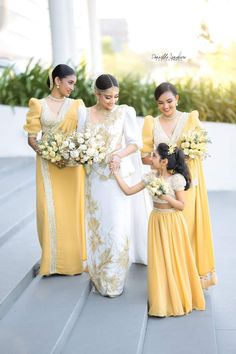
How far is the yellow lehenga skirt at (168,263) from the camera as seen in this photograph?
5.01 meters

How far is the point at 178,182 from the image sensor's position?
4.96 m

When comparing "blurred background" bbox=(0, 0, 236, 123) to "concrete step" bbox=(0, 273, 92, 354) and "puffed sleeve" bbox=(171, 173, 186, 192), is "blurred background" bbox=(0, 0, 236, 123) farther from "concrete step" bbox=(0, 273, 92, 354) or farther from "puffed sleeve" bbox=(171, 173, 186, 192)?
"concrete step" bbox=(0, 273, 92, 354)

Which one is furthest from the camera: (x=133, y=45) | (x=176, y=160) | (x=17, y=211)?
(x=133, y=45)

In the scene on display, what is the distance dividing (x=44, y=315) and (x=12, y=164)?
5221 millimetres

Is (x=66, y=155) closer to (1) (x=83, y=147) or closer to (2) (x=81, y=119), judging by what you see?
(1) (x=83, y=147)

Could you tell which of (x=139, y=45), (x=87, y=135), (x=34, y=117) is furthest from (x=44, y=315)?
(x=139, y=45)

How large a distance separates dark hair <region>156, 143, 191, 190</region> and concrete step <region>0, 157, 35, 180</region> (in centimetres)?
445

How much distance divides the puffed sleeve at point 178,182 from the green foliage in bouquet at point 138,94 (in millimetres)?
5736

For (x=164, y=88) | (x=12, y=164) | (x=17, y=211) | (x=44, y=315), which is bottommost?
(x=44, y=315)

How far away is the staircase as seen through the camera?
4.51 m

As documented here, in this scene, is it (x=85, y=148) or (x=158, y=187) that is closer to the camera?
(x=158, y=187)

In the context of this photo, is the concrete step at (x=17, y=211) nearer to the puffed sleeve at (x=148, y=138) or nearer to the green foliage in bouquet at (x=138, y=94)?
the puffed sleeve at (x=148, y=138)

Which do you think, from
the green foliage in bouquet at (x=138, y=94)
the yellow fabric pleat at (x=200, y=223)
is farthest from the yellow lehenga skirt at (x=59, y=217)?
the green foliage in bouquet at (x=138, y=94)

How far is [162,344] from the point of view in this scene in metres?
4.72
